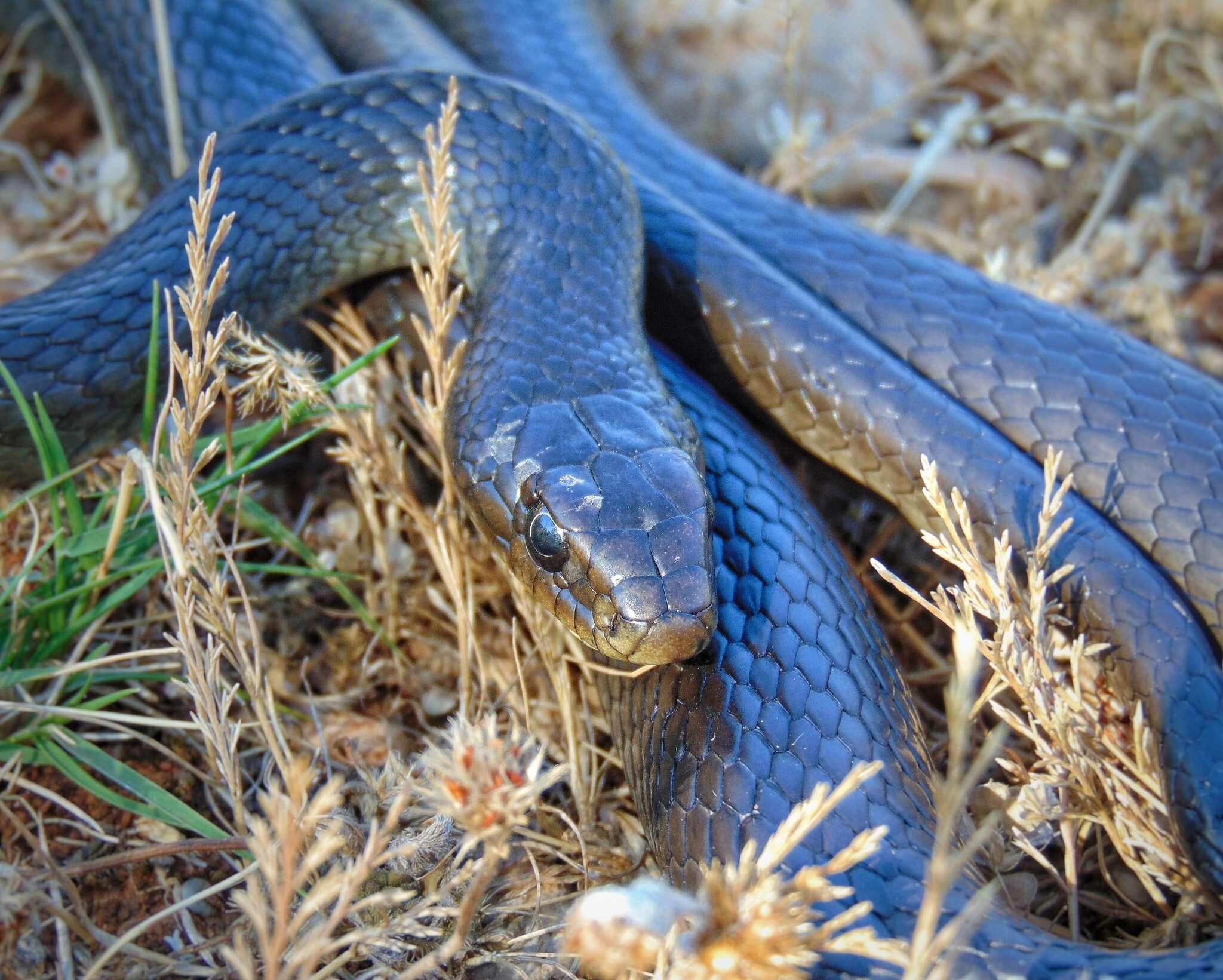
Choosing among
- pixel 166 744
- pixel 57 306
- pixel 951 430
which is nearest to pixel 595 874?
pixel 166 744

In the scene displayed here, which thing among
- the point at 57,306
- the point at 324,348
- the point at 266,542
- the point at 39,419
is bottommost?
the point at 266,542

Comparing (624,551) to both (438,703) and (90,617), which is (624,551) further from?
(90,617)

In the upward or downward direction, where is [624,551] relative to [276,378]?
downward

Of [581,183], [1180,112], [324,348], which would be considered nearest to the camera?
[581,183]

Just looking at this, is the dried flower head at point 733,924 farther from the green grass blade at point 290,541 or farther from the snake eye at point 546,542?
the green grass blade at point 290,541

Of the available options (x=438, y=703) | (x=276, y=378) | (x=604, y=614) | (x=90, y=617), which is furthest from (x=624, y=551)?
(x=90, y=617)

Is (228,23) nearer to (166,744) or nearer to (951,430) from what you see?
(166,744)

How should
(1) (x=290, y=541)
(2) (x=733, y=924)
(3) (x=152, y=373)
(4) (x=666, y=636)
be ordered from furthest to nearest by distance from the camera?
(1) (x=290, y=541) → (3) (x=152, y=373) → (4) (x=666, y=636) → (2) (x=733, y=924)

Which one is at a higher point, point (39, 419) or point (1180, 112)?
point (39, 419)
